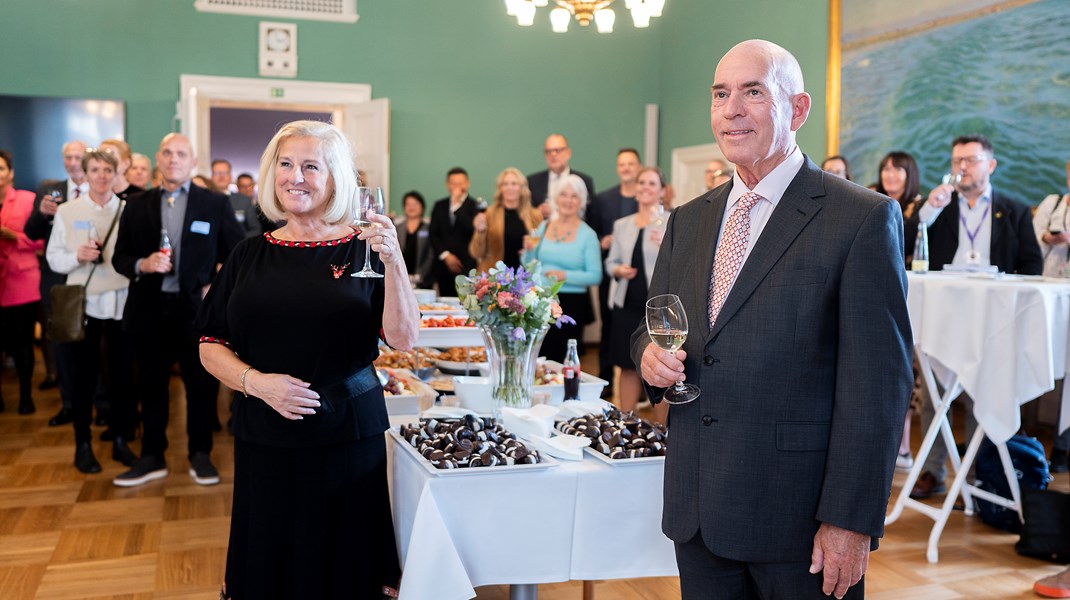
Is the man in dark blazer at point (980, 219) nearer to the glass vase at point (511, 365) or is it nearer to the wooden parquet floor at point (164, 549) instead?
the wooden parquet floor at point (164, 549)

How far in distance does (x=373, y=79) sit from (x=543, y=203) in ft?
11.4

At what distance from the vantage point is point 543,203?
281 inches

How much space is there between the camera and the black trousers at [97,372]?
4.70m

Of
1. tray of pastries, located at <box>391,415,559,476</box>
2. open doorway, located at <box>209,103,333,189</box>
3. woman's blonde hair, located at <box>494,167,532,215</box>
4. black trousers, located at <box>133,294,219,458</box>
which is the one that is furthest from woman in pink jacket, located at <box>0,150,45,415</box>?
open doorway, located at <box>209,103,333,189</box>

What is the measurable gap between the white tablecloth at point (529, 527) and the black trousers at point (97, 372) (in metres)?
2.89

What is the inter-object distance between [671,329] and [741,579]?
0.47 m

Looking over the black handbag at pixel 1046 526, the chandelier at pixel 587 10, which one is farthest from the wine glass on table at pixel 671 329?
the chandelier at pixel 587 10

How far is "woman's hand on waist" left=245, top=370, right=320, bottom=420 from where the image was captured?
7.14ft

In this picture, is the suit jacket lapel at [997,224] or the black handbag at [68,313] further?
the suit jacket lapel at [997,224]

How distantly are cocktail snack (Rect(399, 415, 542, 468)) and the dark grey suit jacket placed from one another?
71 cm

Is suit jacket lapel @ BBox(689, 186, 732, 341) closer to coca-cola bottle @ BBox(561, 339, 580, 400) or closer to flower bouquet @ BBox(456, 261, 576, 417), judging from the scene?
flower bouquet @ BBox(456, 261, 576, 417)

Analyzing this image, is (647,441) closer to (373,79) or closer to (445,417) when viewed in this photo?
(445,417)

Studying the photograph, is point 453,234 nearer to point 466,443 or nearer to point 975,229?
point 975,229

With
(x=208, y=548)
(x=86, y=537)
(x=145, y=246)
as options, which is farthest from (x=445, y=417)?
(x=145, y=246)
